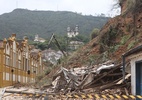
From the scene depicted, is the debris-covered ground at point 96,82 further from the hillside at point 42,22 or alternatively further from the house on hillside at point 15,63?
the hillside at point 42,22

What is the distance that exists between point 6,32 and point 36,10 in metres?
35.7

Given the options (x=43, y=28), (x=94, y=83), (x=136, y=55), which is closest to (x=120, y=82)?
(x=94, y=83)

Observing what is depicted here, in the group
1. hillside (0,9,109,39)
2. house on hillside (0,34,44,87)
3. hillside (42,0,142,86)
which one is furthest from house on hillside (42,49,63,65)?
hillside (42,0,142,86)

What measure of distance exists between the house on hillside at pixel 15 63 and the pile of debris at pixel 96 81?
22560 millimetres

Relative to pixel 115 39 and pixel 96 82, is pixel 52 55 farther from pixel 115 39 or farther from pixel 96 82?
pixel 96 82

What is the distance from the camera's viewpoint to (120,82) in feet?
53.5

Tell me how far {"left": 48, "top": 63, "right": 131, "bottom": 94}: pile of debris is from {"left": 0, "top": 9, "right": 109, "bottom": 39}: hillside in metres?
74.9

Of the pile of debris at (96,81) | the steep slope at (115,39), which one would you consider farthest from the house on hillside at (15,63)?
the pile of debris at (96,81)

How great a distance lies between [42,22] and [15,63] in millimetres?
70620

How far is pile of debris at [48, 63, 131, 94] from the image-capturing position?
53.6 ft

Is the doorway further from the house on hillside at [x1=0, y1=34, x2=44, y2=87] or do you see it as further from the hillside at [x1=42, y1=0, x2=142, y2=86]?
the house on hillside at [x1=0, y1=34, x2=44, y2=87]

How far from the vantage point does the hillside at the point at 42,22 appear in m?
101

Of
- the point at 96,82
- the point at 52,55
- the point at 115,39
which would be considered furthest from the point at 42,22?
the point at 96,82

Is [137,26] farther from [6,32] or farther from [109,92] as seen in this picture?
[6,32]
